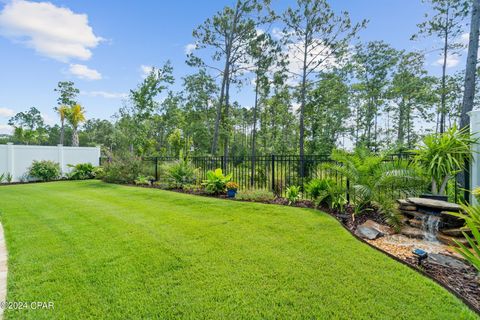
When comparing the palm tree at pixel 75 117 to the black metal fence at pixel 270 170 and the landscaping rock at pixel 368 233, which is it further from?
the landscaping rock at pixel 368 233

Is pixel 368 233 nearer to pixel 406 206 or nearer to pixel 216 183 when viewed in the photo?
pixel 406 206

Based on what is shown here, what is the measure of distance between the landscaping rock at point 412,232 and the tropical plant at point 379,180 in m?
0.35

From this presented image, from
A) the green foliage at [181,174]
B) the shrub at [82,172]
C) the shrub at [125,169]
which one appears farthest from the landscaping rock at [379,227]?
the shrub at [82,172]

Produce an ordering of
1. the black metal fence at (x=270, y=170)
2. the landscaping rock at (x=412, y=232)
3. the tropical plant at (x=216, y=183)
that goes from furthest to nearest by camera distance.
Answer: the tropical plant at (x=216, y=183) → the black metal fence at (x=270, y=170) → the landscaping rock at (x=412, y=232)

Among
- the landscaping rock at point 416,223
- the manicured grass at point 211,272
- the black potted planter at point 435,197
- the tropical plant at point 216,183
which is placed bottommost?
the manicured grass at point 211,272

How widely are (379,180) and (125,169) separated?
9821 millimetres

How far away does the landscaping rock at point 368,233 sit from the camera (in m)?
3.60

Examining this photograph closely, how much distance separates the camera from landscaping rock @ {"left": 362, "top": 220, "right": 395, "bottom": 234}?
3834 millimetres

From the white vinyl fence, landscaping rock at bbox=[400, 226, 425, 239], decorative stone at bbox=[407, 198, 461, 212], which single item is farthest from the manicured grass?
the white vinyl fence

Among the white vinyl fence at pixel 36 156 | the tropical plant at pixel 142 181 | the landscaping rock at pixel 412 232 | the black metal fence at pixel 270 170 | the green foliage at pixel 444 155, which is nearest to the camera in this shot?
the landscaping rock at pixel 412 232

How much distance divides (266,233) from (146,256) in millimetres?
1826

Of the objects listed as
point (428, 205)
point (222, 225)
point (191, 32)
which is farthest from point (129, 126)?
point (428, 205)

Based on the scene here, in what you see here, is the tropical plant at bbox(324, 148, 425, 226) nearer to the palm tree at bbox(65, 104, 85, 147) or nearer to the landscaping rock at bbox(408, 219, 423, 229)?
the landscaping rock at bbox(408, 219, 423, 229)

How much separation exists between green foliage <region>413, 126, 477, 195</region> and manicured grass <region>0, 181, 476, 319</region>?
2.01m
